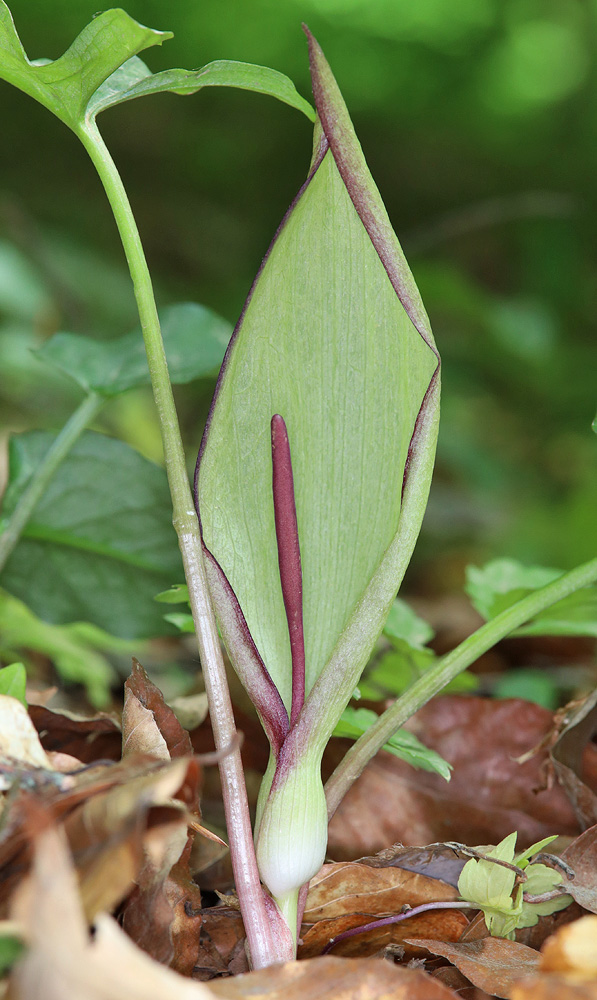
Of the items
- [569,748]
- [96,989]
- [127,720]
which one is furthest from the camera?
[569,748]

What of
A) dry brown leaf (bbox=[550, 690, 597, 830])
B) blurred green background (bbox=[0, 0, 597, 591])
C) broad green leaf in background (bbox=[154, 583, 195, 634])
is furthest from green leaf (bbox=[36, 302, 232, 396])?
blurred green background (bbox=[0, 0, 597, 591])

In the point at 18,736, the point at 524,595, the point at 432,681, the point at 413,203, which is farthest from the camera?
the point at 413,203

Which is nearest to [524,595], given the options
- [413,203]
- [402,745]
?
[402,745]

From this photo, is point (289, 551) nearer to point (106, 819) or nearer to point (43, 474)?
point (106, 819)

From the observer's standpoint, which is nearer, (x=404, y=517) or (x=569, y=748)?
(x=404, y=517)

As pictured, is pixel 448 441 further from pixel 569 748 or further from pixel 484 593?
pixel 569 748

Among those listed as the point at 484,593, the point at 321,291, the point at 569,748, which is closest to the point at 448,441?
the point at 484,593
